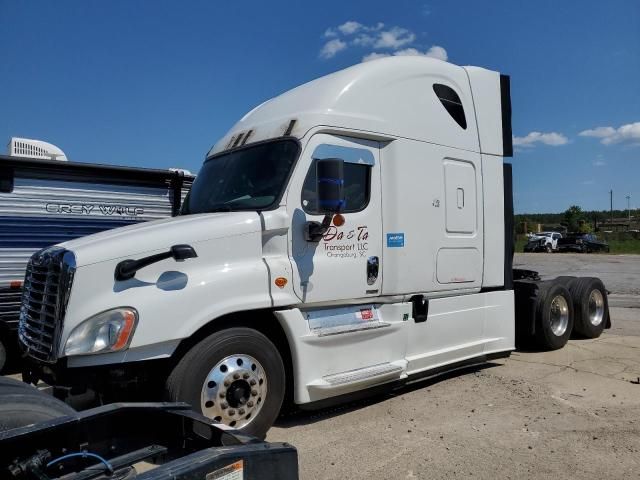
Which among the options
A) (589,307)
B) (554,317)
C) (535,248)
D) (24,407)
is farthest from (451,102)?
(535,248)

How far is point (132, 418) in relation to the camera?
2688mm

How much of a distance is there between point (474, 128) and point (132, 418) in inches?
213

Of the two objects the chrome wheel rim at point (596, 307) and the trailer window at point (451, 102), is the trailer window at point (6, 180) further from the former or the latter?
the chrome wheel rim at point (596, 307)

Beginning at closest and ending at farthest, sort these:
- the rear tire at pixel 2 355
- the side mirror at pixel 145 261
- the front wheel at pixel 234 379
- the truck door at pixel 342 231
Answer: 1. the side mirror at pixel 145 261
2. the front wheel at pixel 234 379
3. the truck door at pixel 342 231
4. the rear tire at pixel 2 355

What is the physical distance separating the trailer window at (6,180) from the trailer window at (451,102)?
5.32 meters

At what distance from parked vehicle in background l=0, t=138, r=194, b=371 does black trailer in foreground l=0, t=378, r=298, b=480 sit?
487 centimetres

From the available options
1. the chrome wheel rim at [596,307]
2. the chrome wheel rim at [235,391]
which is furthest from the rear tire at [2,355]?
the chrome wheel rim at [596,307]

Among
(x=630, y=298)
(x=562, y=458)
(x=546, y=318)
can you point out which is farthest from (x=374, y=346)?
(x=630, y=298)

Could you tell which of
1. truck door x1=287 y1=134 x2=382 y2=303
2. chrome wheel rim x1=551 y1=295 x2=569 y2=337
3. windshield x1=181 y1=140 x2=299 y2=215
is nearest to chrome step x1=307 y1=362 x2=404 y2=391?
truck door x1=287 y1=134 x2=382 y2=303

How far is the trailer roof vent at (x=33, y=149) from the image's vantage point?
25.8 feet

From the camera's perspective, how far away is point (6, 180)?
7.08 meters

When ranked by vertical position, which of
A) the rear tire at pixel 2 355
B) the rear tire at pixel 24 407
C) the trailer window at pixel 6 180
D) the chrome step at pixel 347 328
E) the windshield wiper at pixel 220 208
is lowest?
the rear tire at pixel 2 355

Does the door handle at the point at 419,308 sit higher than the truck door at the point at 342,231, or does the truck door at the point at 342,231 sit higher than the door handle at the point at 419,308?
the truck door at the point at 342,231

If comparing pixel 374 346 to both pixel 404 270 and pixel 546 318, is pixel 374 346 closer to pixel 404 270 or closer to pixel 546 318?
pixel 404 270
